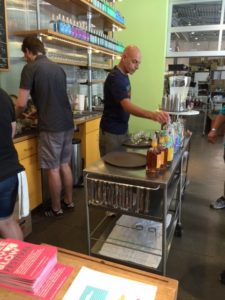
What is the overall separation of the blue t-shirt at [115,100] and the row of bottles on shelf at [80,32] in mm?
1038

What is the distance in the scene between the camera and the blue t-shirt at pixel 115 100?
211 cm

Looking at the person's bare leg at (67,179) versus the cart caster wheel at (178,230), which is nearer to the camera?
the cart caster wheel at (178,230)

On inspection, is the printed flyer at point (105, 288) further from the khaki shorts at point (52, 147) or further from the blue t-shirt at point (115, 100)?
the khaki shorts at point (52, 147)

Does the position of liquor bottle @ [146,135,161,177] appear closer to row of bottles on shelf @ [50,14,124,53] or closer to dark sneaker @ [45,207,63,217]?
dark sneaker @ [45,207,63,217]

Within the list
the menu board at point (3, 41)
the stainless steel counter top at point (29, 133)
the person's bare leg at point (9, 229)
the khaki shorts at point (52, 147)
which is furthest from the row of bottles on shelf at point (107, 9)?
the person's bare leg at point (9, 229)

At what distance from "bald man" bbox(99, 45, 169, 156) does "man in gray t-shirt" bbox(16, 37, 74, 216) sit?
0.38m

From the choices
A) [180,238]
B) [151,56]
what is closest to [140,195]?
[180,238]

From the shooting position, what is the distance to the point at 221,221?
2604 mm

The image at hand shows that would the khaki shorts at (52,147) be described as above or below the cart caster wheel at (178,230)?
above

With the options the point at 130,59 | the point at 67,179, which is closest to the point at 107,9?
the point at 130,59

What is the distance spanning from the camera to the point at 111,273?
3.07 feet

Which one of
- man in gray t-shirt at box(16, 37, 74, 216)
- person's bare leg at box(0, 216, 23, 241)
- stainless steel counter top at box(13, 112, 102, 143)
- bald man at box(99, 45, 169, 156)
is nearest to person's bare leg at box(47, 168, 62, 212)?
man in gray t-shirt at box(16, 37, 74, 216)

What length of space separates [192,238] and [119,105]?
1356 mm

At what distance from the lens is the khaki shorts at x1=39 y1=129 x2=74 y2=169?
237 cm
